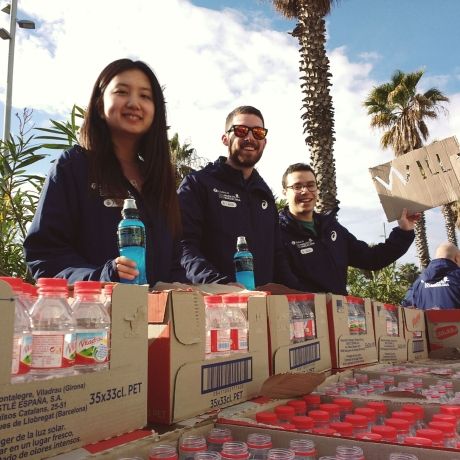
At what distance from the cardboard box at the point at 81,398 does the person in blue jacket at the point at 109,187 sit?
0.97 ft

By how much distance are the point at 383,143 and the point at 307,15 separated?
12344 millimetres

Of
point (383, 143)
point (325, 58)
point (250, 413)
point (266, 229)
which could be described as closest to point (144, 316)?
point (250, 413)

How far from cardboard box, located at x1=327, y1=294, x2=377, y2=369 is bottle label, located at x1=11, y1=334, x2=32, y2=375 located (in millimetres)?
1735

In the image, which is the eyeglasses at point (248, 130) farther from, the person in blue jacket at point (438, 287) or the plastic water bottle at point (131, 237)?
the person in blue jacket at point (438, 287)

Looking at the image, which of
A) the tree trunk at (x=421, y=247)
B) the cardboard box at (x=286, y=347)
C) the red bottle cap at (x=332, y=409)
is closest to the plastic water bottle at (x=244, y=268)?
the cardboard box at (x=286, y=347)

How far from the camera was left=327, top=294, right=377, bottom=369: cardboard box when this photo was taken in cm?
255

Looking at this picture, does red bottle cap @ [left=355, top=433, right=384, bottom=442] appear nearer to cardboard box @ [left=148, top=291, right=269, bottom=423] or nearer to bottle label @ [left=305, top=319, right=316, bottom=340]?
cardboard box @ [left=148, top=291, right=269, bottom=423]

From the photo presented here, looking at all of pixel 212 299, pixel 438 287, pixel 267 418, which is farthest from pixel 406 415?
pixel 438 287

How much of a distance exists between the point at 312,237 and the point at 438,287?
88.2 inches

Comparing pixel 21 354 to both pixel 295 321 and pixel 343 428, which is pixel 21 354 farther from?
pixel 295 321

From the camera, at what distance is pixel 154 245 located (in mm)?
2207

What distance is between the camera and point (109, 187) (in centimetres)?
211

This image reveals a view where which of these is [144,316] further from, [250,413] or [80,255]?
[80,255]

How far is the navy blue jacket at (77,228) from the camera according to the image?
1.89 meters
